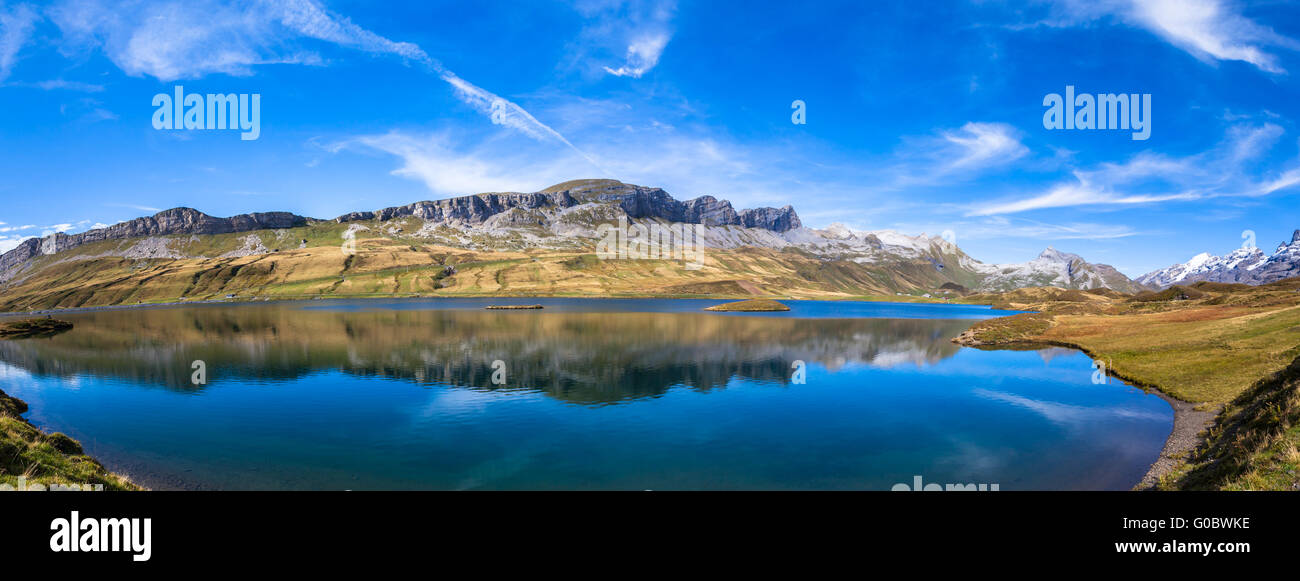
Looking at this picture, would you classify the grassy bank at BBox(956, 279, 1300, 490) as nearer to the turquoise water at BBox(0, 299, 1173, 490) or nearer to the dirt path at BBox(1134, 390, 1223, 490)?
the dirt path at BBox(1134, 390, 1223, 490)

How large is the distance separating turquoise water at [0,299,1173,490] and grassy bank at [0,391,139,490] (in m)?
5.37

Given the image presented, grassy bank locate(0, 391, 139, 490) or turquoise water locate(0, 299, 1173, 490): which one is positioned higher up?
grassy bank locate(0, 391, 139, 490)

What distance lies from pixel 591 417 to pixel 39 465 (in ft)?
94.5

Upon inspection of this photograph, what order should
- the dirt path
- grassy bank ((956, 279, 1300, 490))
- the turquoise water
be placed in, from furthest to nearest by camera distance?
the turquoise water
the dirt path
grassy bank ((956, 279, 1300, 490))

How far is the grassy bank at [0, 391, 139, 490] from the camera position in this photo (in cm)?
1764

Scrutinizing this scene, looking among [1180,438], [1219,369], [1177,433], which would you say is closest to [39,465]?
[1180,438]

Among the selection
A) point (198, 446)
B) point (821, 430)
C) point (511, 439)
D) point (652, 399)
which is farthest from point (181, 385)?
point (821, 430)

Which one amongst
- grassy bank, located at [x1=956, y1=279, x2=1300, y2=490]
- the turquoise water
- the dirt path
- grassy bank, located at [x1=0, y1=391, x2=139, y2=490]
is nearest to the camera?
grassy bank, located at [x1=0, y1=391, x2=139, y2=490]

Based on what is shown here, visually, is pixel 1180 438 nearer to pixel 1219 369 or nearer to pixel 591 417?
pixel 1219 369

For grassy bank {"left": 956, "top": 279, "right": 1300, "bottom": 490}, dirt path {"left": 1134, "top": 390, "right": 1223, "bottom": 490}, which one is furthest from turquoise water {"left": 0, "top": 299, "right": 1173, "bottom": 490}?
grassy bank {"left": 956, "top": 279, "right": 1300, "bottom": 490}

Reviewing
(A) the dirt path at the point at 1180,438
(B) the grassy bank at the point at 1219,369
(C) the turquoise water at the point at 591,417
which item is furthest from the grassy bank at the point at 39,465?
(A) the dirt path at the point at 1180,438

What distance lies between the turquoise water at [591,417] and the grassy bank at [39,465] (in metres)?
5.37

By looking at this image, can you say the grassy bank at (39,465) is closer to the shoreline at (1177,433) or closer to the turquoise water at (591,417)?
the turquoise water at (591,417)
